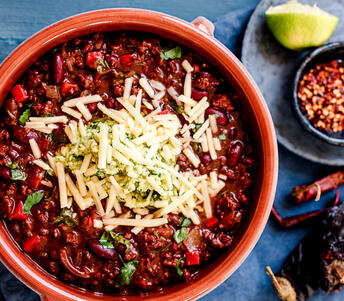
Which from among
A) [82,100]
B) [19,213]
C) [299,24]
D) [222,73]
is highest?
[299,24]

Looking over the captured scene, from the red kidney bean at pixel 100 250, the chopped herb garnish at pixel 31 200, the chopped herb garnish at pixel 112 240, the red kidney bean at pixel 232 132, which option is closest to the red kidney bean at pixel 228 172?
the red kidney bean at pixel 232 132

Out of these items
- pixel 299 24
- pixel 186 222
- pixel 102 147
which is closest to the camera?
pixel 102 147

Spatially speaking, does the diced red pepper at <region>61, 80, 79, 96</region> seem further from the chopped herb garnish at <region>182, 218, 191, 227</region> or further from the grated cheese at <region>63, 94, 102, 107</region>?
the chopped herb garnish at <region>182, 218, 191, 227</region>

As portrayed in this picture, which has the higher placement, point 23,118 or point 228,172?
point 23,118

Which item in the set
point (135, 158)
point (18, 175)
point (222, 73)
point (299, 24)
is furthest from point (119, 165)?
point (299, 24)

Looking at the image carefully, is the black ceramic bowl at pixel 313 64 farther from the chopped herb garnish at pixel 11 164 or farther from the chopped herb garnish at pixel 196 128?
the chopped herb garnish at pixel 11 164

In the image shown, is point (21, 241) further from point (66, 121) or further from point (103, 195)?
point (66, 121)

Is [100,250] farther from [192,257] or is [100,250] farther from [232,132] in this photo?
[232,132]
